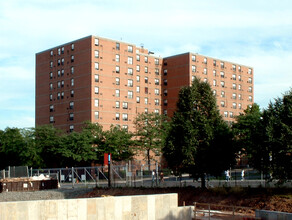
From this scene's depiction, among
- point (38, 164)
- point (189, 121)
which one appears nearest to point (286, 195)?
point (189, 121)

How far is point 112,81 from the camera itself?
9162 centimetres

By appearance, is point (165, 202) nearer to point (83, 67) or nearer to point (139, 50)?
point (83, 67)

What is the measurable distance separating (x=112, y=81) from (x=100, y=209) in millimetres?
67523

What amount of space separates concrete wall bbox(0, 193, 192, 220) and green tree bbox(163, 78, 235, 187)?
6.78 meters

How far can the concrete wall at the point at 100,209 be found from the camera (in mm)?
22953

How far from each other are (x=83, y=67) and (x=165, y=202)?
6569 cm

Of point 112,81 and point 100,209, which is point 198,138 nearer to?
point 100,209

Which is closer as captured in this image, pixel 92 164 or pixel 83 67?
pixel 92 164

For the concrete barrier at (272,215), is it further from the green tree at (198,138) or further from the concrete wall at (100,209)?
the green tree at (198,138)

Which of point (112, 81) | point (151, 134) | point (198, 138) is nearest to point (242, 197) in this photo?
point (198, 138)

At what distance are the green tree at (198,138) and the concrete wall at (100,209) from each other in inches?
267

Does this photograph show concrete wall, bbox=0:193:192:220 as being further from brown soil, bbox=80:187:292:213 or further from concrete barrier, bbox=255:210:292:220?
concrete barrier, bbox=255:210:292:220

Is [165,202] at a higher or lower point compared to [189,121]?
lower

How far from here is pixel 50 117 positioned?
97938mm
